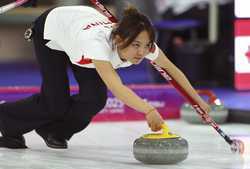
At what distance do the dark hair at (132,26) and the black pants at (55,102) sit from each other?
0.45m

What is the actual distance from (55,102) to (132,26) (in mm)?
634

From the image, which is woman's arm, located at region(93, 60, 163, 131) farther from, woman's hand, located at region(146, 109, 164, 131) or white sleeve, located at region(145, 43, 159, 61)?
white sleeve, located at region(145, 43, 159, 61)

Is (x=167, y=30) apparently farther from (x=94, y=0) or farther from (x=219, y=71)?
(x=94, y=0)

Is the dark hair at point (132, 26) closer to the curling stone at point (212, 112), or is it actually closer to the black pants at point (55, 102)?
the black pants at point (55, 102)

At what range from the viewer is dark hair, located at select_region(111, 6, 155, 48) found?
2.59 meters

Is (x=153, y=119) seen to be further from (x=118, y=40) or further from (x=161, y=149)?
(x=118, y=40)

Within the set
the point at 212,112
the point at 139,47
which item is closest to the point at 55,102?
the point at 139,47

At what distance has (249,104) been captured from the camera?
4.61m

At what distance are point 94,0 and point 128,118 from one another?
1361 millimetres

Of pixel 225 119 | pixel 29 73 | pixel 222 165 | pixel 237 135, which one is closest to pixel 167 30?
pixel 29 73

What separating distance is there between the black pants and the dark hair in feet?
1.46

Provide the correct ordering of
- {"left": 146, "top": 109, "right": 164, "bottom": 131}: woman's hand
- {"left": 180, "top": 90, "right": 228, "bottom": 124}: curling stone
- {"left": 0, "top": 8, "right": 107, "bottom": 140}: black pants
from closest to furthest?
1. {"left": 146, "top": 109, "right": 164, "bottom": 131}: woman's hand
2. {"left": 0, "top": 8, "right": 107, "bottom": 140}: black pants
3. {"left": 180, "top": 90, "right": 228, "bottom": 124}: curling stone

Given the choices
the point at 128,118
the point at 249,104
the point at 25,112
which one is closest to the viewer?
the point at 25,112

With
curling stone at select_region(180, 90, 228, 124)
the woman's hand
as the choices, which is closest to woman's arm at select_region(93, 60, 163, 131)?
the woman's hand
